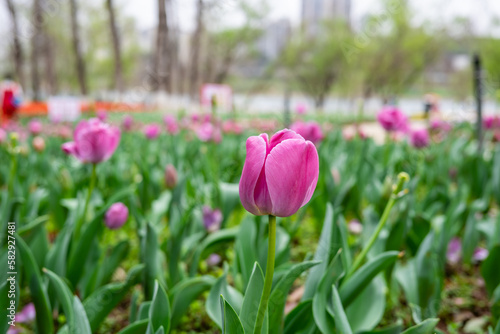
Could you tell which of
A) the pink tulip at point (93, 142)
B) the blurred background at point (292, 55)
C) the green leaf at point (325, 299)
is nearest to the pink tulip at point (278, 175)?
the green leaf at point (325, 299)

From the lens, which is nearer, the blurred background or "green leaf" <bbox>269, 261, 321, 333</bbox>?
"green leaf" <bbox>269, 261, 321, 333</bbox>

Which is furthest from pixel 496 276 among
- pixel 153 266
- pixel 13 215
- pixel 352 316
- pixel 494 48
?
pixel 494 48

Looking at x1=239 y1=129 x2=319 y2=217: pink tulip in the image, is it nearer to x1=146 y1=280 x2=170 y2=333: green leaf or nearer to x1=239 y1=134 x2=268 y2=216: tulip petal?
x1=239 y1=134 x2=268 y2=216: tulip petal

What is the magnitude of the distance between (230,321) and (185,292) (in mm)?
383

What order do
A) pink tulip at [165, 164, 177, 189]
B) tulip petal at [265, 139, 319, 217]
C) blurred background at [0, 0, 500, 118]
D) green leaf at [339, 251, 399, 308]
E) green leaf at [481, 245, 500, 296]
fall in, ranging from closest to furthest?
tulip petal at [265, 139, 319, 217] < green leaf at [339, 251, 399, 308] < green leaf at [481, 245, 500, 296] < pink tulip at [165, 164, 177, 189] < blurred background at [0, 0, 500, 118]

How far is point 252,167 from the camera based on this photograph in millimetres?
555

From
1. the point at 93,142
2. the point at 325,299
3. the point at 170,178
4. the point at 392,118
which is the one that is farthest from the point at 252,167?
the point at 392,118

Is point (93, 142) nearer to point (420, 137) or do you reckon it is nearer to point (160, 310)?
point (160, 310)

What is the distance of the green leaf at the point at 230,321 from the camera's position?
23.3 inches

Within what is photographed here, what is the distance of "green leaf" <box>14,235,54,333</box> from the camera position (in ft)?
2.78

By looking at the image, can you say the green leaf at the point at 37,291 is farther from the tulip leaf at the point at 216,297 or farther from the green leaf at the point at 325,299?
the green leaf at the point at 325,299

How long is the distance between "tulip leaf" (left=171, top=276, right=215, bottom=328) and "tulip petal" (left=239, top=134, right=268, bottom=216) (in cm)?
42

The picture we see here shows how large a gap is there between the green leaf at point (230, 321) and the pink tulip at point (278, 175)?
0.45 feet

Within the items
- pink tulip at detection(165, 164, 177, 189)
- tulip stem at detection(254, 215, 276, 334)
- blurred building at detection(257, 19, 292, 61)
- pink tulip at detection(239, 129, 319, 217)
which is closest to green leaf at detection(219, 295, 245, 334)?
tulip stem at detection(254, 215, 276, 334)
